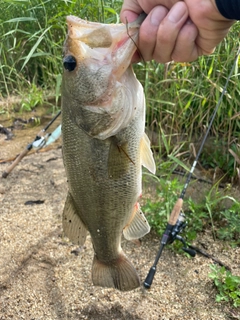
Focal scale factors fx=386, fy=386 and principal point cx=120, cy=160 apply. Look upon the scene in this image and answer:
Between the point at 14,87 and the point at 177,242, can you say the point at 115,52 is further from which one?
the point at 14,87

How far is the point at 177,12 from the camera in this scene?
1.53 m

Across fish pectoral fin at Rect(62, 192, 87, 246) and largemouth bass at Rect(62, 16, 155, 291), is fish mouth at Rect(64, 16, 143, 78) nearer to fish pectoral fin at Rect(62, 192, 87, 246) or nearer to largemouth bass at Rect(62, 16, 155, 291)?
largemouth bass at Rect(62, 16, 155, 291)

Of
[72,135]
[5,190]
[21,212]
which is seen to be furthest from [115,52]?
[5,190]

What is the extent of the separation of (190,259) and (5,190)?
187 centimetres

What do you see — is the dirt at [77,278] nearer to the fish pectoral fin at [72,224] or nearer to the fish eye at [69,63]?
the fish pectoral fin at [72,224]

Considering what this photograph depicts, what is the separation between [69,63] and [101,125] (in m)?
0.30

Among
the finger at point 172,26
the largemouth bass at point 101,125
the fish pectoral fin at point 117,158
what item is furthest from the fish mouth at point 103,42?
the fish pectoral fin at point 117,158

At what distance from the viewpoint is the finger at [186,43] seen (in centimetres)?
158

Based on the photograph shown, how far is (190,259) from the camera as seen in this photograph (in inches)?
110

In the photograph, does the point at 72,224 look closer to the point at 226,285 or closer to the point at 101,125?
the point at 101,125

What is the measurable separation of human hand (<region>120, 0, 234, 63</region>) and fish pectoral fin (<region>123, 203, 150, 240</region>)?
80 cm

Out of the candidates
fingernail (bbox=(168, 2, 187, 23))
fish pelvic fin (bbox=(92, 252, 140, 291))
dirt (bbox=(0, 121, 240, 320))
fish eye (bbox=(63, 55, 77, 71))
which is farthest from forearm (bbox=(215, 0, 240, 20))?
dirt (bbox=(0, 121, 240, 320))

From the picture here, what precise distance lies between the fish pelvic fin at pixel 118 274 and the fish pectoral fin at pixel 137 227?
131mm

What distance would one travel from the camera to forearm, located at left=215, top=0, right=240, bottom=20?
55.4 inches
